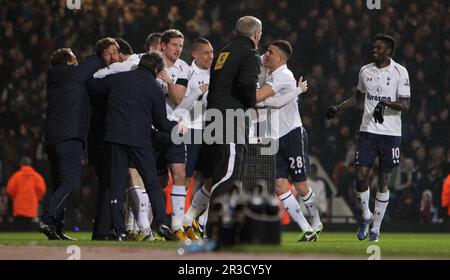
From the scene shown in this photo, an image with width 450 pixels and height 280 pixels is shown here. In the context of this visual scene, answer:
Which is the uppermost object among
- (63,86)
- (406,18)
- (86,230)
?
(406,18)

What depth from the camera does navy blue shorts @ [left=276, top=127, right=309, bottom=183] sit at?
1307 centimetres

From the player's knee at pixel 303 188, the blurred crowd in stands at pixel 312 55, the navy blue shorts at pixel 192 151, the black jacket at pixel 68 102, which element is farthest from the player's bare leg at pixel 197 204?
the blurred crowd in stands at pixel 312 55

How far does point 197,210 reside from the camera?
11.5 m

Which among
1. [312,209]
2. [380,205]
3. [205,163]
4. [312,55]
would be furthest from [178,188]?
[312,55]

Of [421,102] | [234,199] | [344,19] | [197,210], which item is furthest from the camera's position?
[344,19]

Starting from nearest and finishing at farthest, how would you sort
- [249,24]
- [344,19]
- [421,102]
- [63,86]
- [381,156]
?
[249,24], [63,86], [381,156], [421,102], [344,19]

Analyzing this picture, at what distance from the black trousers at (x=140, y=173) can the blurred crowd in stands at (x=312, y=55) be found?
25.8ft

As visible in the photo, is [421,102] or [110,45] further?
[421,102]

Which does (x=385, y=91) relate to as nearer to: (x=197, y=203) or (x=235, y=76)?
(x=197, y=203)

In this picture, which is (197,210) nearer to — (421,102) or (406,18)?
(421,102)

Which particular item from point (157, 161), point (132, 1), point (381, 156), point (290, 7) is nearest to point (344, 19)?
point (290, 7)

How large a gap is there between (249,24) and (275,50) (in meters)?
2.61

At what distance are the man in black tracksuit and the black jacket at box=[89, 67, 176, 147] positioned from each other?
1069mm

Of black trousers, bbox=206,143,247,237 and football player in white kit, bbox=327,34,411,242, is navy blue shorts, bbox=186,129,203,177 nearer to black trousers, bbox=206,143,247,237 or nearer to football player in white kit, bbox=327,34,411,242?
football player in white kit, bbox=327,34,411,242
